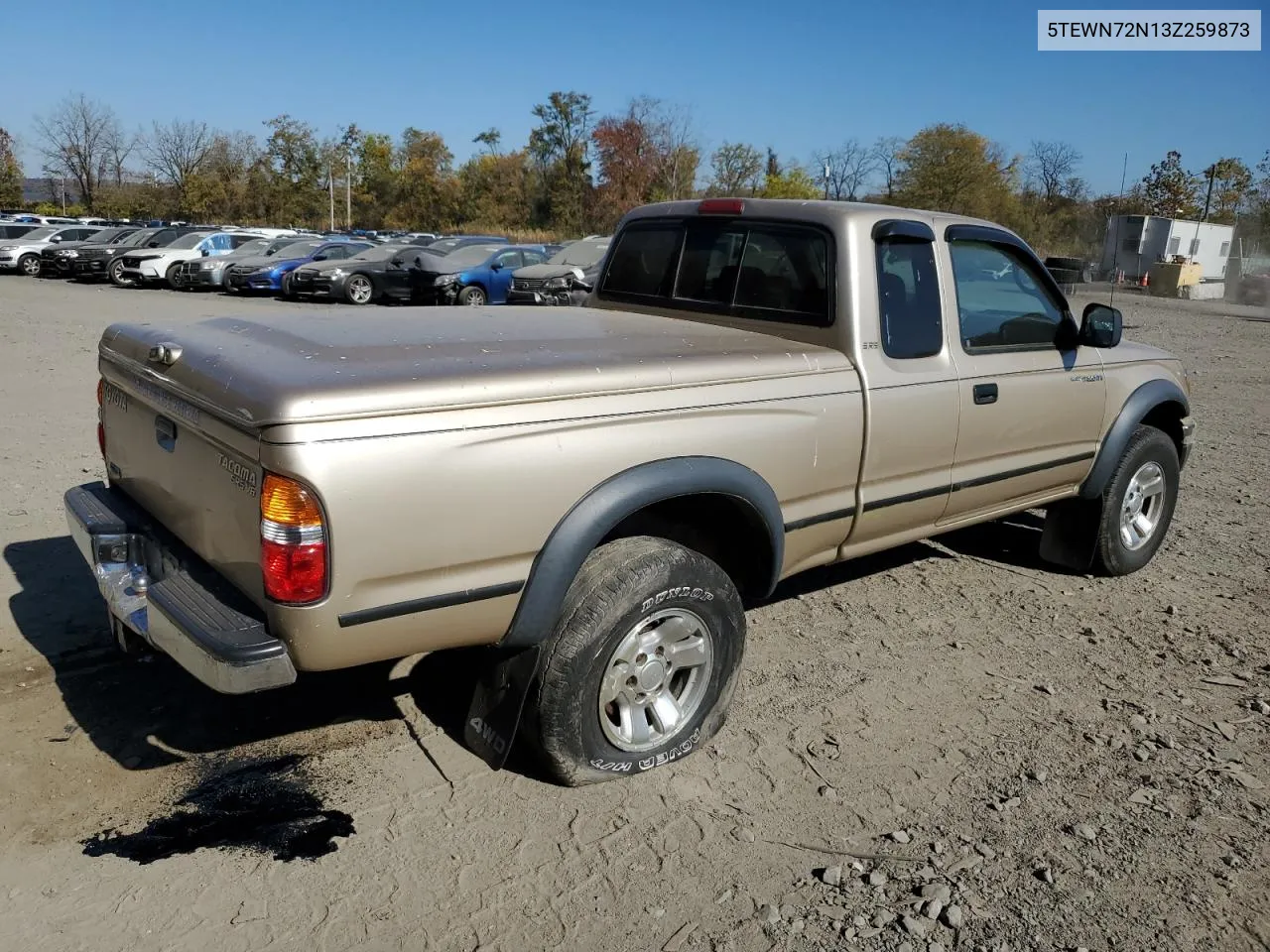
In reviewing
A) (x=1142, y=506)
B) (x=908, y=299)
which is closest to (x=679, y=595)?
(x=908, y=299)

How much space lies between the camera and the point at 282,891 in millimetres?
2832

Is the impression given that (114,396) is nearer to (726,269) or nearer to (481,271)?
(726,269)

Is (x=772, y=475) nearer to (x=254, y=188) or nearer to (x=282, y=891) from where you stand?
(x=282, y=891)

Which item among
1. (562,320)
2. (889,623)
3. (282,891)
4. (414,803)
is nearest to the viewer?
(282,891)

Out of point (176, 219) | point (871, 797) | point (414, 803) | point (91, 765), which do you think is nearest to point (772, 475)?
point (871, 797)

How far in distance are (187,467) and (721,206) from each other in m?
2.59

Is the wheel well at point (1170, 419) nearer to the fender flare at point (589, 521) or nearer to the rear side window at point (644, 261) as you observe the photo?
the rear side window at point (644, 261)

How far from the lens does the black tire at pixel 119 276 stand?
26.4m

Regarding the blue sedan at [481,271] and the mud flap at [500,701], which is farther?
the blue sedan at [481,271]

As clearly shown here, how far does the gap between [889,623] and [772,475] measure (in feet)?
A: 5.58

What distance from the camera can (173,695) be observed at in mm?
3975

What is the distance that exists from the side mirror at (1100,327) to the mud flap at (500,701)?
10.8 ft

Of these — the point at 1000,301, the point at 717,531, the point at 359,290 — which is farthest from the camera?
the point at 359,290

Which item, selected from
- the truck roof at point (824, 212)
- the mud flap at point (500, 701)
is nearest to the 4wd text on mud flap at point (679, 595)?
the mud flap at point (500, 701)
